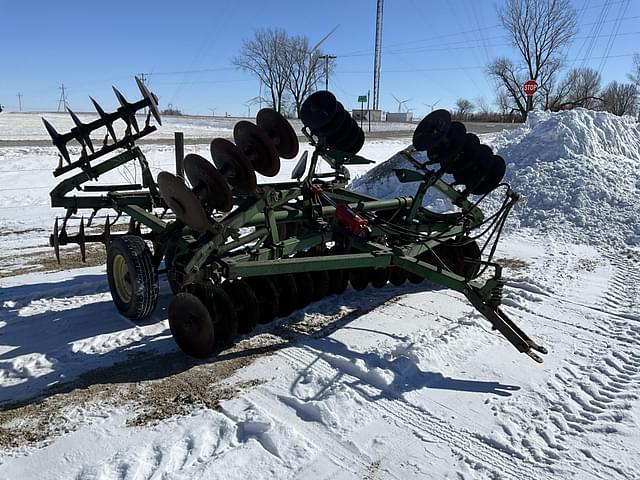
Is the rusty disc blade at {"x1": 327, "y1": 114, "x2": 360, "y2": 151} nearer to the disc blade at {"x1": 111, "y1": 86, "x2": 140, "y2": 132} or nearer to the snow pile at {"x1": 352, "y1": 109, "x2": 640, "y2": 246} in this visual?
the disc blade at {"x1": 111, "y1": 86, "x2": 140, "y2": 132}

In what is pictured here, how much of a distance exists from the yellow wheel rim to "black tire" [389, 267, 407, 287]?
2788 millimetres

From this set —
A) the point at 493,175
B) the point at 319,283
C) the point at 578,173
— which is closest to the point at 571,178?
the point at 578,173

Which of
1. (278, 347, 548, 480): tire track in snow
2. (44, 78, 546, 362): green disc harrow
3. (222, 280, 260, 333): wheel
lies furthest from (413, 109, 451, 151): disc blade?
(278, 347, 548, 480): tire track in snow

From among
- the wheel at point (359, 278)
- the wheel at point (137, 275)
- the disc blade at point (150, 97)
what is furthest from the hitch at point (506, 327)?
the disc blade at point (150, 97)

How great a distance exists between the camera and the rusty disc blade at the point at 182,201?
3.93 metres

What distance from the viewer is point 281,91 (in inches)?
2042

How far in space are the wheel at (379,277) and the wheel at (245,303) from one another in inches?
70.7

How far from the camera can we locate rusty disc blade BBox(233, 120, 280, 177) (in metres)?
4.71

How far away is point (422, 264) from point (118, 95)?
139 inches

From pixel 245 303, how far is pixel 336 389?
129cm

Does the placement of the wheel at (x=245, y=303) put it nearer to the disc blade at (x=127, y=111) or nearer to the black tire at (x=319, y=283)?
the black tire at (x=319, y=283)

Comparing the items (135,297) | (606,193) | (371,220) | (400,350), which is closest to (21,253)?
(135,297)

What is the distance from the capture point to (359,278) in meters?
6.28

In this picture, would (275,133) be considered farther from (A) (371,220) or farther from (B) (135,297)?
(B) (135,297)
